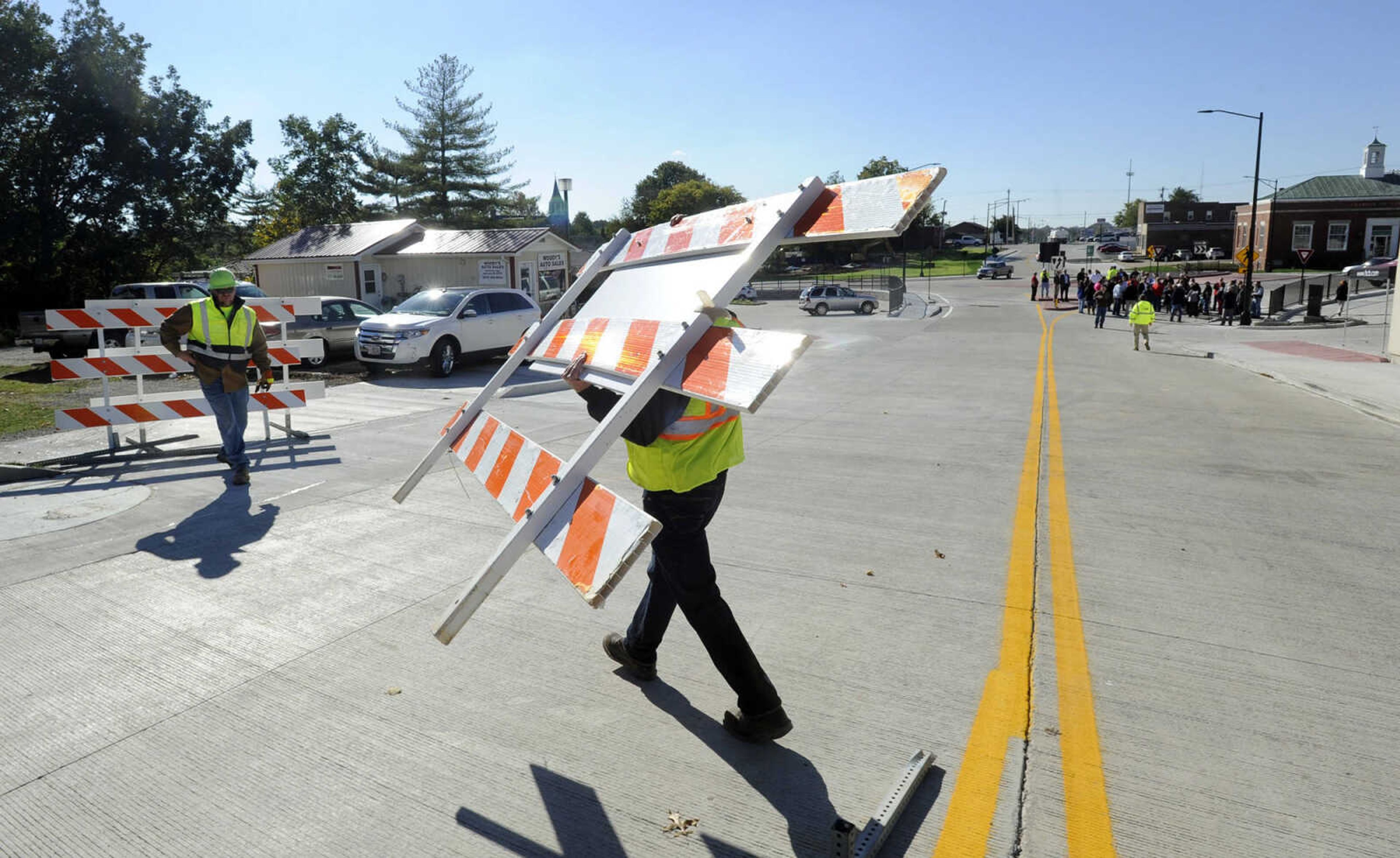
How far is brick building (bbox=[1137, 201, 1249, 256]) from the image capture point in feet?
335

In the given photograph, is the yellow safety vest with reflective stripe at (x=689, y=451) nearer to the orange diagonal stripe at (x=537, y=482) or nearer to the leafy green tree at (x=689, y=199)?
the orange diagonal stripe at (x=537, y=482)

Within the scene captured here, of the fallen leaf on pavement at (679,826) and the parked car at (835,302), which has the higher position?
the parked car at (835,302)

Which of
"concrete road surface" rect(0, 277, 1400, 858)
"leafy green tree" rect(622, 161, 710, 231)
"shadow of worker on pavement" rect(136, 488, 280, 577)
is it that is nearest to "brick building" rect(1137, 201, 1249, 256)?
"leafy green tree" rect(622, 161, 710, 231)

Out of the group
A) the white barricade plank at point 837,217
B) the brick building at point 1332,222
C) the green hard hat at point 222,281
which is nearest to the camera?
the white barricade plank at point 837,217

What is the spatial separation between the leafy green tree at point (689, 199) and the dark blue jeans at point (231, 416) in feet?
204

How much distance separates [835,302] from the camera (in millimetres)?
41281

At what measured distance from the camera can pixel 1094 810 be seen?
3.08 metres

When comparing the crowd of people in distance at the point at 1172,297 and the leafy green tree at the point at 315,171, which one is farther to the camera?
the leafy green tree at the point at 315,171

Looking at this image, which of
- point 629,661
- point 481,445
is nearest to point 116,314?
point 481,445

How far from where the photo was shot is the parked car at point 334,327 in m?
18.7

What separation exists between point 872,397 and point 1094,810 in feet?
35.6

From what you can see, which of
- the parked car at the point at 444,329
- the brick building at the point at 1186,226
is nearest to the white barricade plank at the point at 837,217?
the parked car at the point at 444,329

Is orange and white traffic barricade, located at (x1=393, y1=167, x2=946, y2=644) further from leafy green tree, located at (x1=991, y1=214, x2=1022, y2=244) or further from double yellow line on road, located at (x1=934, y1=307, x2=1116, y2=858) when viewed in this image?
leafy green tree, located at (x1=991, y1=214, x2=1022, y2=244)

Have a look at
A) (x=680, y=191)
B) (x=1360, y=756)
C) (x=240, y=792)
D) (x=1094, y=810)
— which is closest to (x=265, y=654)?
(x=240, y=792)
